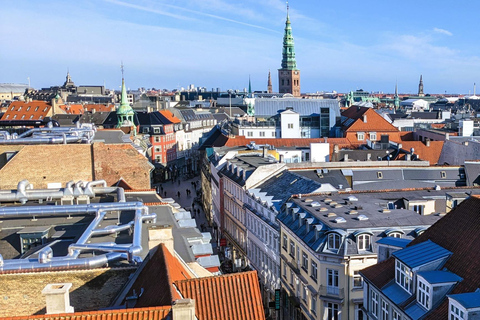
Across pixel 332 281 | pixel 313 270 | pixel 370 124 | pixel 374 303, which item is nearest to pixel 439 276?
pixel 374 303

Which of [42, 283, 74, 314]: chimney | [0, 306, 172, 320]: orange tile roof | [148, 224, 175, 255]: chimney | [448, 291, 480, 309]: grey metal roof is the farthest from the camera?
[148, 224, 175, 255]: chimney

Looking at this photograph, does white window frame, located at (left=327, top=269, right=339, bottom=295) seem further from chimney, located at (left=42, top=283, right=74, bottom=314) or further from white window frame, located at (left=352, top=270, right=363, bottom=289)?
chimney, located at (left=42, top=283, right=74, bottom=314)

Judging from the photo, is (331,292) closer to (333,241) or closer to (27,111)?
(333,241)

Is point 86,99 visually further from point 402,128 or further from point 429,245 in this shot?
point 429,245

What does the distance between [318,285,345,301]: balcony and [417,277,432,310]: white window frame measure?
9042 mm

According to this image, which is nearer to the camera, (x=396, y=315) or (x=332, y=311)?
(x=396, y=315)

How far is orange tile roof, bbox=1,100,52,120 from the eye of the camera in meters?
120

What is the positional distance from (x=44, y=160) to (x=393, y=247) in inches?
991

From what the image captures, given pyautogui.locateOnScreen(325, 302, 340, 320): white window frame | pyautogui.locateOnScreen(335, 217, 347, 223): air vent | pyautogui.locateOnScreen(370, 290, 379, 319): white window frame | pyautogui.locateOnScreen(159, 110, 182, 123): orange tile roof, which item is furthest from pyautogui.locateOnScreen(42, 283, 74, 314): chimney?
pyautogui.locateOnScreen(159, 110, 182, 123): orange tile roof

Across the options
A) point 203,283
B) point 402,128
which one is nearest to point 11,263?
point 203,283

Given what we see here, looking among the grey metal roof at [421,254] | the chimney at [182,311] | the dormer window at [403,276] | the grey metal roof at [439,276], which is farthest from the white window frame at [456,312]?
the chimney at [182,311]

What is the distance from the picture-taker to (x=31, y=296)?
63.2ft

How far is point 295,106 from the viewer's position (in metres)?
94.6

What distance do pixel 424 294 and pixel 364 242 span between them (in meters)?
8.95
